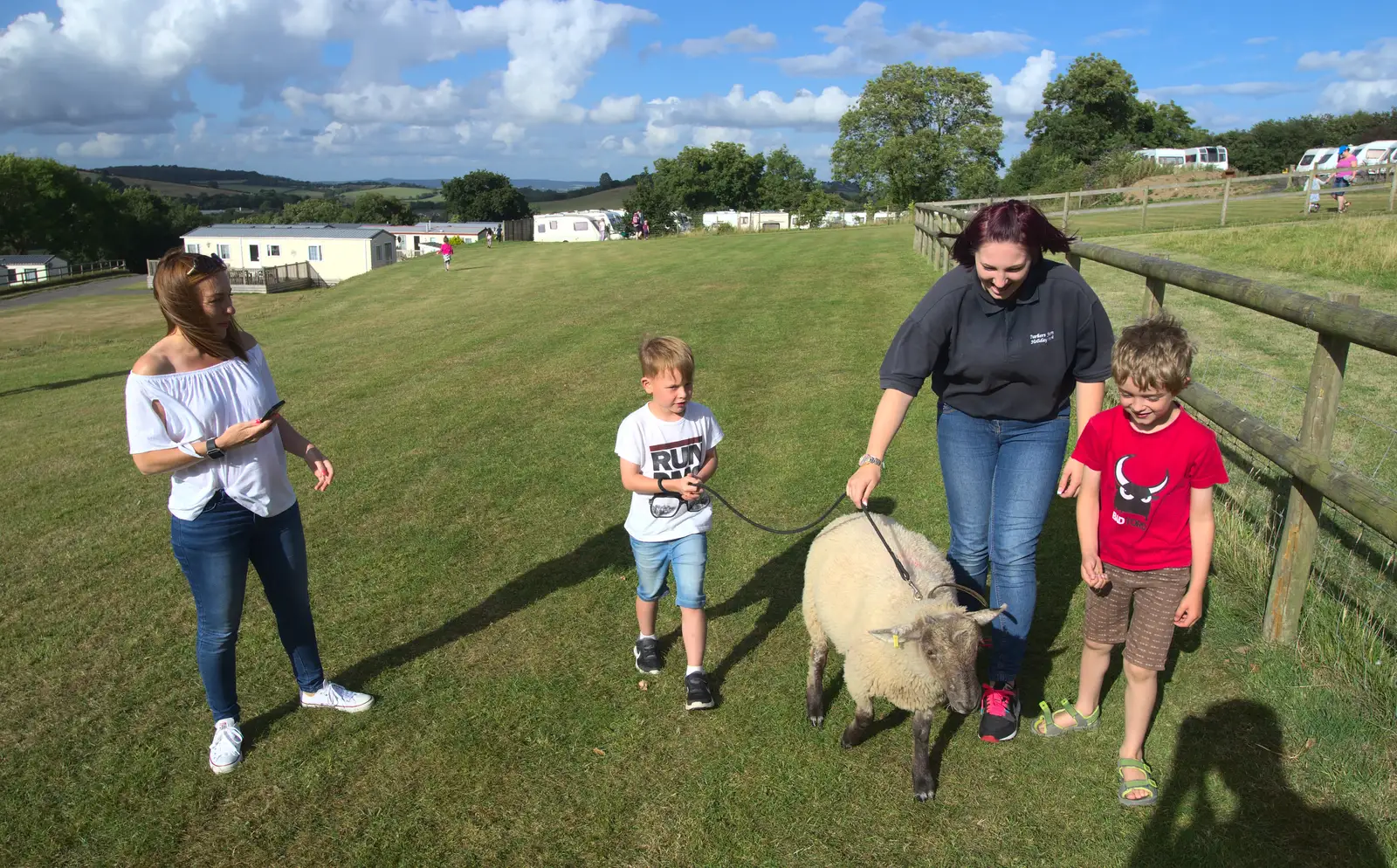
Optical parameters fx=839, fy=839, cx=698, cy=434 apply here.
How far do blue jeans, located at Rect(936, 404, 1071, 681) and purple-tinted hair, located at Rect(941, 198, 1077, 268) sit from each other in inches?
30.8

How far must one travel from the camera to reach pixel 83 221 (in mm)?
94500

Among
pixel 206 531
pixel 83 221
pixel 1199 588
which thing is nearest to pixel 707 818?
pixel 1199 588

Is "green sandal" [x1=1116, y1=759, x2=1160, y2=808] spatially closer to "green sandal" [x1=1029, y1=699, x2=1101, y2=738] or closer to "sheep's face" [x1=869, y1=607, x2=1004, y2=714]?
"green sandal" [x1=1029, y1=699, x2=1101, y2=738]

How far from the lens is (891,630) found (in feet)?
11.4

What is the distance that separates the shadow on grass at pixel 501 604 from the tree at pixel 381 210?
14281 centimetres

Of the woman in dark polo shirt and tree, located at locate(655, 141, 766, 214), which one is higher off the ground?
tree, located at locate(655, 141, 766, 214)

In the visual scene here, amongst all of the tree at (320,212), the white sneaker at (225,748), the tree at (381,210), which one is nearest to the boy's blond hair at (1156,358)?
the white sneaker at (225,748)

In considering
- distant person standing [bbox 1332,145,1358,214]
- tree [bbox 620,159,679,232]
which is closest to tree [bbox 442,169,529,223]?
tree [bbox 620,159,679,232]

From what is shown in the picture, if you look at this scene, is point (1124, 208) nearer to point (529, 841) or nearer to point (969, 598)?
point (969, 598)

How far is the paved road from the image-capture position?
5820 centimetres

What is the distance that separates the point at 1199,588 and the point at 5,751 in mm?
5348

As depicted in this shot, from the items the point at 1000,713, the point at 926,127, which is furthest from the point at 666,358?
the point at 926,127

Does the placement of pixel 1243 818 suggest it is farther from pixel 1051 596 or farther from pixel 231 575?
pixel 231 575

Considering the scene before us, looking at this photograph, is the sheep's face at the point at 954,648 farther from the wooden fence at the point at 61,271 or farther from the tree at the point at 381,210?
the tree at the point at 381,210
